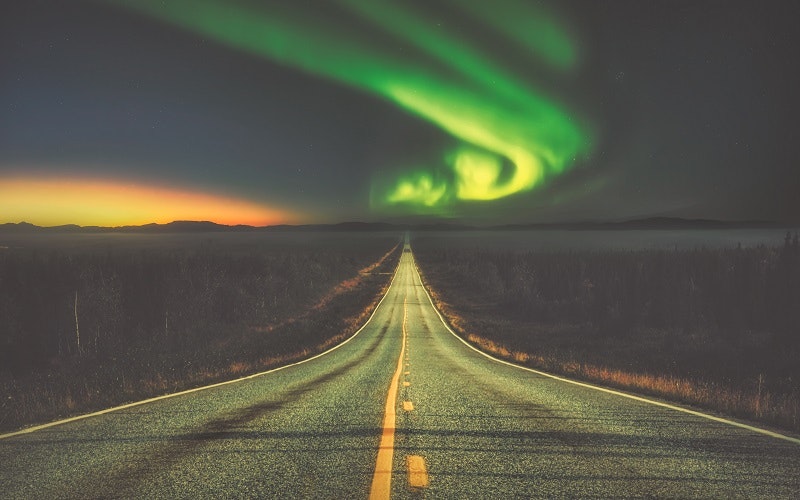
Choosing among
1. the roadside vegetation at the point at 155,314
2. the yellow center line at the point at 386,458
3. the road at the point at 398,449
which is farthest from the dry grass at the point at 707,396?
the roadside vegetation at the point at 155,314

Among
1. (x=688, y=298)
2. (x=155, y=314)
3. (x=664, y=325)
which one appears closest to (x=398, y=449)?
(x=664, y=325)

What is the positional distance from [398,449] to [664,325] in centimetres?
3989

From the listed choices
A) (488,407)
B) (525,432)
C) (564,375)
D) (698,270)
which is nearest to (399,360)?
(564,375)

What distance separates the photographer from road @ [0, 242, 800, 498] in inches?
183

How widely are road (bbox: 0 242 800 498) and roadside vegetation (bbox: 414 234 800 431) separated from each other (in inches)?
103

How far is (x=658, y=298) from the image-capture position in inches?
1673

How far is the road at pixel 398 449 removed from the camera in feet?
15.3

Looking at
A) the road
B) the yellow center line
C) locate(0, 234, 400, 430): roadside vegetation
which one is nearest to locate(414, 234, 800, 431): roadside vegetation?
the road

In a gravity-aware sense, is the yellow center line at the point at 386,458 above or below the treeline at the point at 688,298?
above

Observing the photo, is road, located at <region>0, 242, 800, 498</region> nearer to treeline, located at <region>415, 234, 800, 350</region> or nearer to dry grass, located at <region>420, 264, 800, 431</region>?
dry grass, located at <region>420, 264, 800, 431</region>

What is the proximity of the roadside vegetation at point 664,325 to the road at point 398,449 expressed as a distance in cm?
263

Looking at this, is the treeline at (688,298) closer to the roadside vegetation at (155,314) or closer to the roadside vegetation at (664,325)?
the roadside vegetation at (664,325)

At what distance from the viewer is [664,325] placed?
127 feet

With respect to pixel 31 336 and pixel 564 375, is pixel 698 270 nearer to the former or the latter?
pixel 564 375
